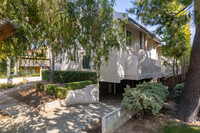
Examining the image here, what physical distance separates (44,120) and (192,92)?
7029mm

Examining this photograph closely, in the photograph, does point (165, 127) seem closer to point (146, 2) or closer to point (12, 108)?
point (146, 2)

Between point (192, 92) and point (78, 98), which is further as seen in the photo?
point (78, 98)

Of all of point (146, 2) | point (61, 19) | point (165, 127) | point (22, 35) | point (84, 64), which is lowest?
point (165, 127)

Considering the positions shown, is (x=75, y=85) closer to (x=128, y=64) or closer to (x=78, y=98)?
(x=78, y=98)

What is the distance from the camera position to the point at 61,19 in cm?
452

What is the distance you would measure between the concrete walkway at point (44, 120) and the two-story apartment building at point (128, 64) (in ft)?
8.93

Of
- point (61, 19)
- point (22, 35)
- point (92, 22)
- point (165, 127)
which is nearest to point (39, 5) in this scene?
point (61, 19)

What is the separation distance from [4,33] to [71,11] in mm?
2956

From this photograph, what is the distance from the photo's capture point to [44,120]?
5.58m

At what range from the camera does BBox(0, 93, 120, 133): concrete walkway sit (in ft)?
15.8

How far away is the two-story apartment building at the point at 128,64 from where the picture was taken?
345 inches

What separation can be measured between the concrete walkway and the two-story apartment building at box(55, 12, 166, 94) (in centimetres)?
272

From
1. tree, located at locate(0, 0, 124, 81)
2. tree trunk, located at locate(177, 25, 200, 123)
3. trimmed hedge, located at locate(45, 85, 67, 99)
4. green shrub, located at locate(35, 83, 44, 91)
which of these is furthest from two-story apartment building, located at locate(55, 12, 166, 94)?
tree trunk, located at locate(177, 25, 200, 123)

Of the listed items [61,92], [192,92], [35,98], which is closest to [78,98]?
[61,92]
